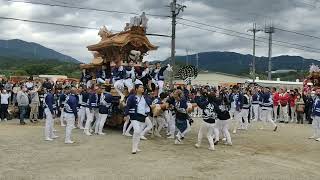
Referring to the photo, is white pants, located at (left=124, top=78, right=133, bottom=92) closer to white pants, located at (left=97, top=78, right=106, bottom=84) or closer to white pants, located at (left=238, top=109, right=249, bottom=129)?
white pants, located at (left=97, top=78, right=106, bottom=84)

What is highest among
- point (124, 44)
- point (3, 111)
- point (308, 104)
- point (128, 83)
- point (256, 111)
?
point (124, 44)

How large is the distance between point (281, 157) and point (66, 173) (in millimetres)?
6001

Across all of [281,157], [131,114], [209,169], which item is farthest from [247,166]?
[131,114]

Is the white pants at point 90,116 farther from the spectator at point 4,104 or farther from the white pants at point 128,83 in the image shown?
the spectator at point 4,104

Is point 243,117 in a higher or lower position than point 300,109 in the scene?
lower

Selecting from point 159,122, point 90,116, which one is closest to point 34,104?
point 90,116

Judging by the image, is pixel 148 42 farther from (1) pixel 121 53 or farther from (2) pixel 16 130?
(2) pixel 16 130

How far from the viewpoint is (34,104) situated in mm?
21234

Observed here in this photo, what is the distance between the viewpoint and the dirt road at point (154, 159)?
994 centimetres

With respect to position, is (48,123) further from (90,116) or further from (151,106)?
(151,106)

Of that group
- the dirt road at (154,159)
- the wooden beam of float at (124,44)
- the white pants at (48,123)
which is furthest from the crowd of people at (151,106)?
the wooden beam of float at (124,44)

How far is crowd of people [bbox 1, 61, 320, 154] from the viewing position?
13.7m

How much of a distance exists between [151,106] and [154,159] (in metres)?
3.65

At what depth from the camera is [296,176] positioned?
395 inches
